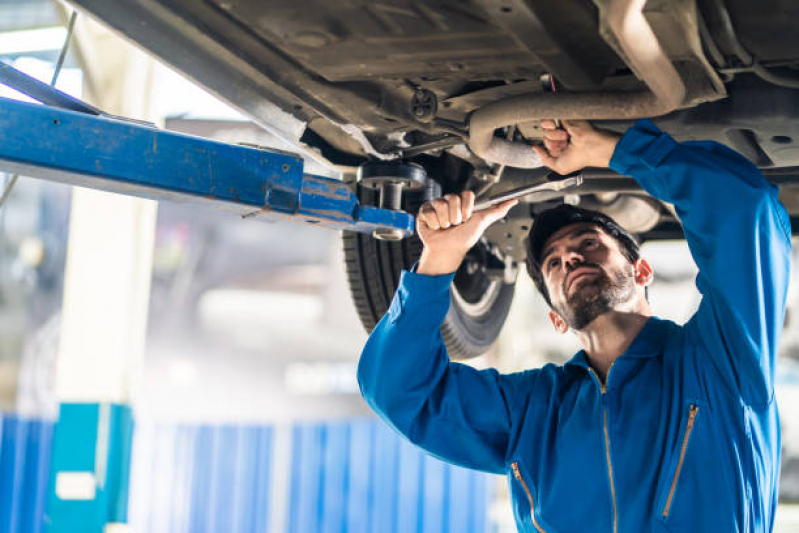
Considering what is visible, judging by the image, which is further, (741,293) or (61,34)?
(61,34)

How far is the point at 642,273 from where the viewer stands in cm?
200

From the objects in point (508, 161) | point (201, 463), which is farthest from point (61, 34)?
point (201, 463)

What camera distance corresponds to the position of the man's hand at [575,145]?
164 centimetres

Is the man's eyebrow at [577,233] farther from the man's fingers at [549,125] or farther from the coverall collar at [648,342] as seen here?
the man's fingers at [549,125]

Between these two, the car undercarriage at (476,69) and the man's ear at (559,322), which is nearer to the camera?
the car undercarriage at (476,69)

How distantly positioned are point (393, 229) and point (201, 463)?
7.60m

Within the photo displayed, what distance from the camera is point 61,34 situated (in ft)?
13.1

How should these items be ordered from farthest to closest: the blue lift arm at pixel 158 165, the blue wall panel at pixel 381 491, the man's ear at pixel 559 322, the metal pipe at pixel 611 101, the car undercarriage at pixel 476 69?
1. the blue wall panel at pixel 381 491
2. the man's ear at pixel 559 322
3. the blue lift arm at pixel 158 165
4. the car undercarriage at pixel 476 69
5. the metal pipe at pixel 611 101

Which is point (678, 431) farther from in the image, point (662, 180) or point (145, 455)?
point (145, 455)

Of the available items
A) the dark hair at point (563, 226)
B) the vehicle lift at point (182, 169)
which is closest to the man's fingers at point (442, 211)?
the vehicle lift at point (182, 169)

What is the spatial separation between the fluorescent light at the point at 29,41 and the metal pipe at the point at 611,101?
189 cm

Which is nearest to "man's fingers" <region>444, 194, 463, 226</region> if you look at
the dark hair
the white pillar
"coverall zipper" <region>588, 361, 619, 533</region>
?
the dark hair

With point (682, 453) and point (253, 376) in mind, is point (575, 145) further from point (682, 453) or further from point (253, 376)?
point (253, 376)

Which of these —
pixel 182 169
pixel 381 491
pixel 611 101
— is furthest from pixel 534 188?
pixel 381 491
